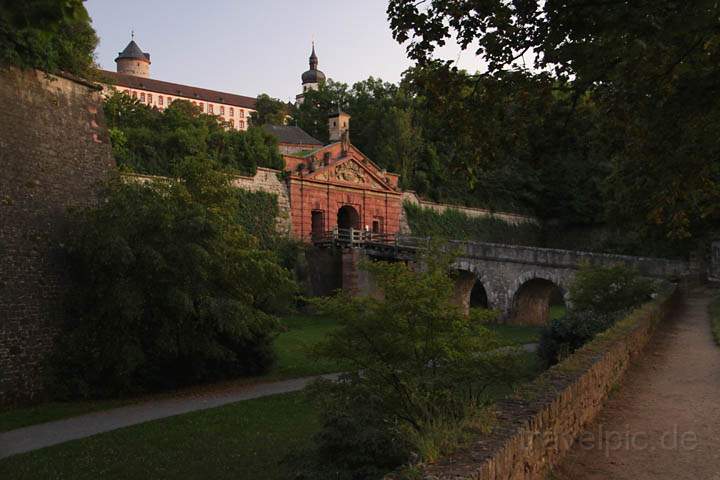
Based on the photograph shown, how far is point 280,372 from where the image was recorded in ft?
66.9

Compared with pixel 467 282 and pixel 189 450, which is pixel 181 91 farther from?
pixel 189 450

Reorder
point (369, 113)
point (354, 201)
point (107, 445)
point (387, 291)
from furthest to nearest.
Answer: point (369, 113) → point (354, 201) → point (107, 445) → point (387, 291)

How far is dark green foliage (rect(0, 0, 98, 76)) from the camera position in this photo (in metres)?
3.69

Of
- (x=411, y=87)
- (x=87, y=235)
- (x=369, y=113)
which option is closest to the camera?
(x=411, y=87)

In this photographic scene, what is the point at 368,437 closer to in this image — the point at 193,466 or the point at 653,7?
the point at 193,466

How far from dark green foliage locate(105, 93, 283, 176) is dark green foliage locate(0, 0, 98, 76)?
698 centimetres

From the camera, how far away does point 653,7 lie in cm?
711

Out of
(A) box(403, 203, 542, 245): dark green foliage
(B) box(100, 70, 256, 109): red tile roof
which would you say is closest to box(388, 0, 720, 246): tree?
(A) box(403, 203, 542, 245): dark green foliage

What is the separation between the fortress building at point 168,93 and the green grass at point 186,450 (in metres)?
82.7

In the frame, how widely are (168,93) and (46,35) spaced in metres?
96.9

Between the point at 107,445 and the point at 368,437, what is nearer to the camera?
the point at 368,437

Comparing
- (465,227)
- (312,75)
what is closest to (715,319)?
(465,227)

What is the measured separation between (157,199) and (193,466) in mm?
8556

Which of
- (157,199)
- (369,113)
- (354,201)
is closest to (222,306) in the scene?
(157,199)
